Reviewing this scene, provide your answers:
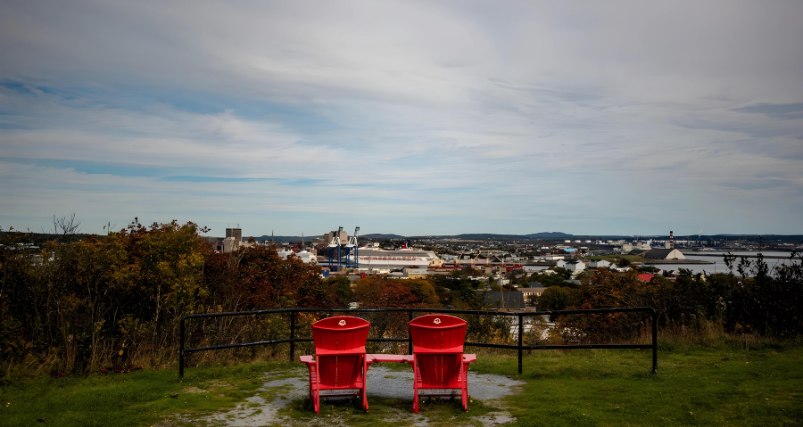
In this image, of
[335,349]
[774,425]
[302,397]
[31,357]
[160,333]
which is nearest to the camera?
[774,425]

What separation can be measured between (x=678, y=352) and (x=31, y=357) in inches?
422

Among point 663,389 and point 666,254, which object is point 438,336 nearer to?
point 663,389

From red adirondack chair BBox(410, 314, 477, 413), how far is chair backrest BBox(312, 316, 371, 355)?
66 cm

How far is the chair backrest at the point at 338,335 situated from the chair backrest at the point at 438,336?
634 millimetres

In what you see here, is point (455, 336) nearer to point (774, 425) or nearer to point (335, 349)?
point (335, 349)

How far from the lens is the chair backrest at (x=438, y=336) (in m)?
6.28

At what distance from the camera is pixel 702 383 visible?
7285 millimetres

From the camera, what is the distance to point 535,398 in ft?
22.4

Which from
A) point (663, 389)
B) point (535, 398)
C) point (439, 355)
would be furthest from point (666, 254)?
point (439, 355)

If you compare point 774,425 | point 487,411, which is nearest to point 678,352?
point 774,425

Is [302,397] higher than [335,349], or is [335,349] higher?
[335,349]

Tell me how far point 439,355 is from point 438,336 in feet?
0.77

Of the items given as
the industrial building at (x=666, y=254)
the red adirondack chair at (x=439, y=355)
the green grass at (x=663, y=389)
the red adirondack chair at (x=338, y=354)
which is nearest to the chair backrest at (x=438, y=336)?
the red adirondack chair at (x=439, y=355)

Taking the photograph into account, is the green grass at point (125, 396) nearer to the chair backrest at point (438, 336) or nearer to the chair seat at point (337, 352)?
the chair seat at point (337, 352)
